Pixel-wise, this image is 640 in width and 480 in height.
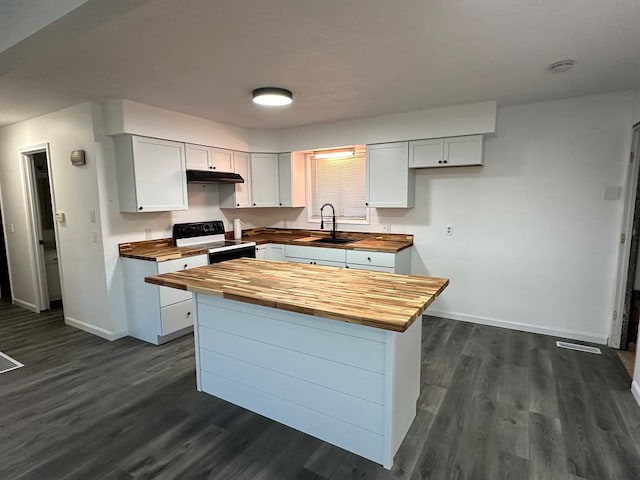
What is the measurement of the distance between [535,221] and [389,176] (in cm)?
162

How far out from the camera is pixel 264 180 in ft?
16.0

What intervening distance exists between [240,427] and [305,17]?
2.46m

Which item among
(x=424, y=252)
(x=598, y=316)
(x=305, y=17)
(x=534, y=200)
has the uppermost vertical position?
(x=305, y=17)

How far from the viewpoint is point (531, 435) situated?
2.12 metres

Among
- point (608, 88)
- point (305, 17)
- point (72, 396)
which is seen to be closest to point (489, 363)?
point (608, 88)

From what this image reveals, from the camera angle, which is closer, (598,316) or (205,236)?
(598,316)

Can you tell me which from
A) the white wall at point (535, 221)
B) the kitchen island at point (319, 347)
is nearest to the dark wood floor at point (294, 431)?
the kitchen island at point (319, 347)

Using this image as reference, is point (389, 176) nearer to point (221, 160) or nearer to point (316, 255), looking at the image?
point (316, 255)

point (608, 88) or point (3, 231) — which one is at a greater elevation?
point (608, 88)

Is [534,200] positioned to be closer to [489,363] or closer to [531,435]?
[489,363]

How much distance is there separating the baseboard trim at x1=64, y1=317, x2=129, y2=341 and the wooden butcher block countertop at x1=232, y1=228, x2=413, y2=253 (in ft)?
6.11

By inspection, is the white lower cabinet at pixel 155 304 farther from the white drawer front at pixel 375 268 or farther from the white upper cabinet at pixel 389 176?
the white upper cabinet at pixel 389 176

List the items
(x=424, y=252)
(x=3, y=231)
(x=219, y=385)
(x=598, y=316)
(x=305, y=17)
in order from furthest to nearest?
(x=3, y=231) < (x=424, y=252) < (x=598, y=316) < (x=219, y=385) < (x=305, y=17)

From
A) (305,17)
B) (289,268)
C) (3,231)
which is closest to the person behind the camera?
(305,17)
